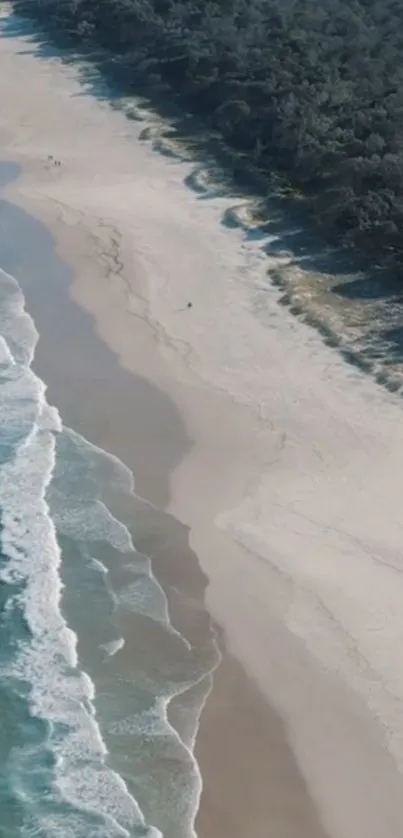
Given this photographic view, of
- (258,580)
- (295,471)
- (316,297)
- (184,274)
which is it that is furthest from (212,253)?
(258,580)

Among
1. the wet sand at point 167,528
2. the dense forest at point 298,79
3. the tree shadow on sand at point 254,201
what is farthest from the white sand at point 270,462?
the dense forest at point 298,79

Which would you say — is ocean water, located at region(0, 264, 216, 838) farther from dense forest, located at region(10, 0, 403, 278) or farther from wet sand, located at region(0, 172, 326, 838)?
dense forest, located at region(10, 0, 403, 278)

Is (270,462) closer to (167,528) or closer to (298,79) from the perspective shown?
(167,528)

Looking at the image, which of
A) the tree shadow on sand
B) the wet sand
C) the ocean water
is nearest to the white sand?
the wet sand

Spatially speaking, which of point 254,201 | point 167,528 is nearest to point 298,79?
point 254,201

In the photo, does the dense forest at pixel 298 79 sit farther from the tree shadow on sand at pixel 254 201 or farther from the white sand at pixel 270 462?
the white sand at pixel 270 462
